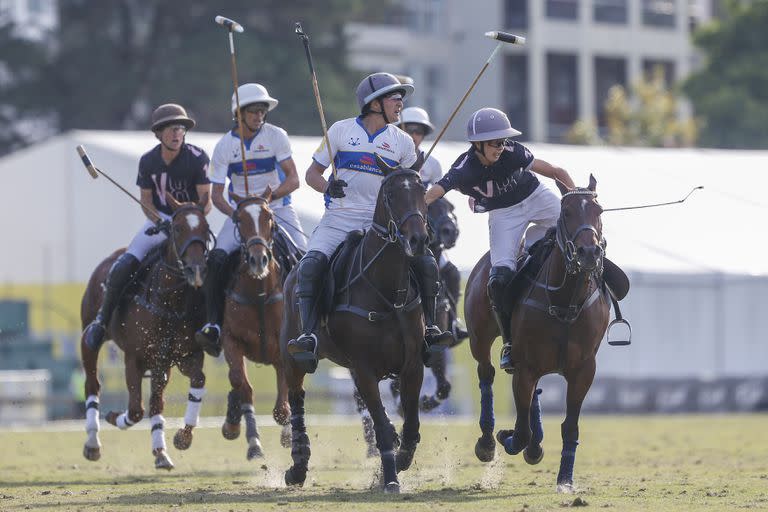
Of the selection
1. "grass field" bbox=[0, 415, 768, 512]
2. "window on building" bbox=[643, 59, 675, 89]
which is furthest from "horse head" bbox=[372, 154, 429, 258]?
"window on building" bbox=[643, 59, 675, 89]

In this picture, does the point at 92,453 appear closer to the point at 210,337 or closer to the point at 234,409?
the point at 234,409

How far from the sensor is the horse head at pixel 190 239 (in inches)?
551

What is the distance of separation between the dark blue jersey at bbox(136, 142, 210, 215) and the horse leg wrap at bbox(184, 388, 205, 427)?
1608mm

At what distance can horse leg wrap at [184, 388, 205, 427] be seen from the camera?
14.9 metres

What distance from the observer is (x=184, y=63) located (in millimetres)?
44469

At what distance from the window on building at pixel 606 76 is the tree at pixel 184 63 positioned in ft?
55.3

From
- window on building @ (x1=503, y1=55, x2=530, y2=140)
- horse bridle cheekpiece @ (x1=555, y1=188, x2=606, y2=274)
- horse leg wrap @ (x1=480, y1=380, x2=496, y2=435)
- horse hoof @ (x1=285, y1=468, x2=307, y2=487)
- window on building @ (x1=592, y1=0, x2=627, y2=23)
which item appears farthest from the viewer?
window on building @ (x1=592, y1=0, x2=627, y2=23)

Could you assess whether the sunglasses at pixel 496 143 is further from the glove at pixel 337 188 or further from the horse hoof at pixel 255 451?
the horse hoof at pixel 255 451

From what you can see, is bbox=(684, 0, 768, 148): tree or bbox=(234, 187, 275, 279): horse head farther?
bbox=(684, 0, 768, 148): tree

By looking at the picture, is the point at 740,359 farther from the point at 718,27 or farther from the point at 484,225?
the point at 718,27

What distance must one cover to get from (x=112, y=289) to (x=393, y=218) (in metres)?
4.63

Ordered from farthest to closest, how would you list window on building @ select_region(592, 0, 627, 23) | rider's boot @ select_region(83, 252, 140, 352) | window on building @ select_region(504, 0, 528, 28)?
1. window on building @ select_region(592, 0, 627, 23)
2. window on building @ select_region(504, 0, 528, 28)
3. rider's boot @ select_region(83, 252, 140, 352)

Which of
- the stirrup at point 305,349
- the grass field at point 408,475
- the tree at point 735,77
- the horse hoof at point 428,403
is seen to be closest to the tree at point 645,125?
the tree at point 735,77

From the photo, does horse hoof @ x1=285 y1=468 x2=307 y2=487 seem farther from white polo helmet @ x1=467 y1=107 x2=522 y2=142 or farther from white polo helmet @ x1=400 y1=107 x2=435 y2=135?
white polo helmet @ x1=400 y1=107 x2=435 y2=135
